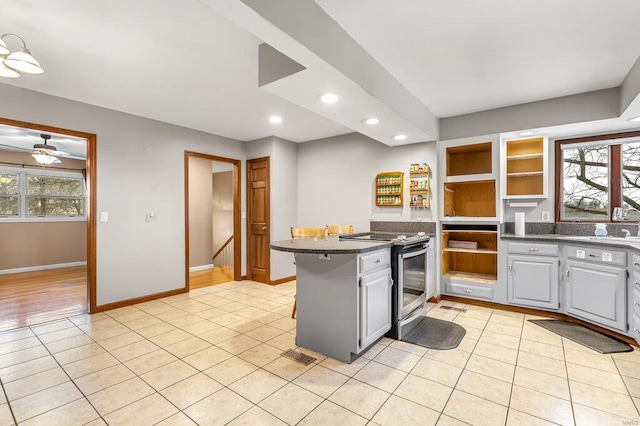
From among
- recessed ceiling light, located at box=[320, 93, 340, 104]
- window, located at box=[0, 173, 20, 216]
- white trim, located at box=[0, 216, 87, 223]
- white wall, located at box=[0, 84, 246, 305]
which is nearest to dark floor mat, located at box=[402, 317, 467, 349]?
recessed ceiling light, located at box=[320, 93, 340, 104]

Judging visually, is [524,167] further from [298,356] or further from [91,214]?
[91,214]

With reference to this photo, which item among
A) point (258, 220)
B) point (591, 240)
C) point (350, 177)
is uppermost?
point (350, 177)

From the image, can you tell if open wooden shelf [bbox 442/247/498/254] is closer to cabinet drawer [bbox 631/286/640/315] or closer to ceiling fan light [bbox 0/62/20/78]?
cabinet drawer [bbox 631/286/640/315]

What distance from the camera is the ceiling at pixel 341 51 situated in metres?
1.88

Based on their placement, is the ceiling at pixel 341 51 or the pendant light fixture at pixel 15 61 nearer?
the ceiling at pixel 341 51

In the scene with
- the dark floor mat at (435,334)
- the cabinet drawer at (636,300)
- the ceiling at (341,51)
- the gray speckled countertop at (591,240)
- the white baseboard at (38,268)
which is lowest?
the dark floor mat at (435,334)

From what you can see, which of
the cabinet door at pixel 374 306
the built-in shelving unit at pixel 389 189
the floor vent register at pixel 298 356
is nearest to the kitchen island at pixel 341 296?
the cabinet door at pixel 374 306

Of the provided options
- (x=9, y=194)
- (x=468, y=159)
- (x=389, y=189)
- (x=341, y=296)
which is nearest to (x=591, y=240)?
(x=468, y=159)

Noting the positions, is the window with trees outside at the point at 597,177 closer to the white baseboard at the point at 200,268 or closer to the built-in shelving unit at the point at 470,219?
the built-in shelving unit at the point at 470,219

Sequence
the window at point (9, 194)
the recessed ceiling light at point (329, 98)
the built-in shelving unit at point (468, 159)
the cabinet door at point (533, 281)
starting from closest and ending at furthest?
the recessed ceiling light at point (329, 98), the cabinet door at point (533, 281), the built-in shelving unit at point (468, 159), the window at point (9, 194)

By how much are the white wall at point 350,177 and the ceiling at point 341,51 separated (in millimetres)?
813

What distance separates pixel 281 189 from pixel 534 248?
3.71m

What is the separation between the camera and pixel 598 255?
2959mm

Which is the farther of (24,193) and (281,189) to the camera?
(24,193)
